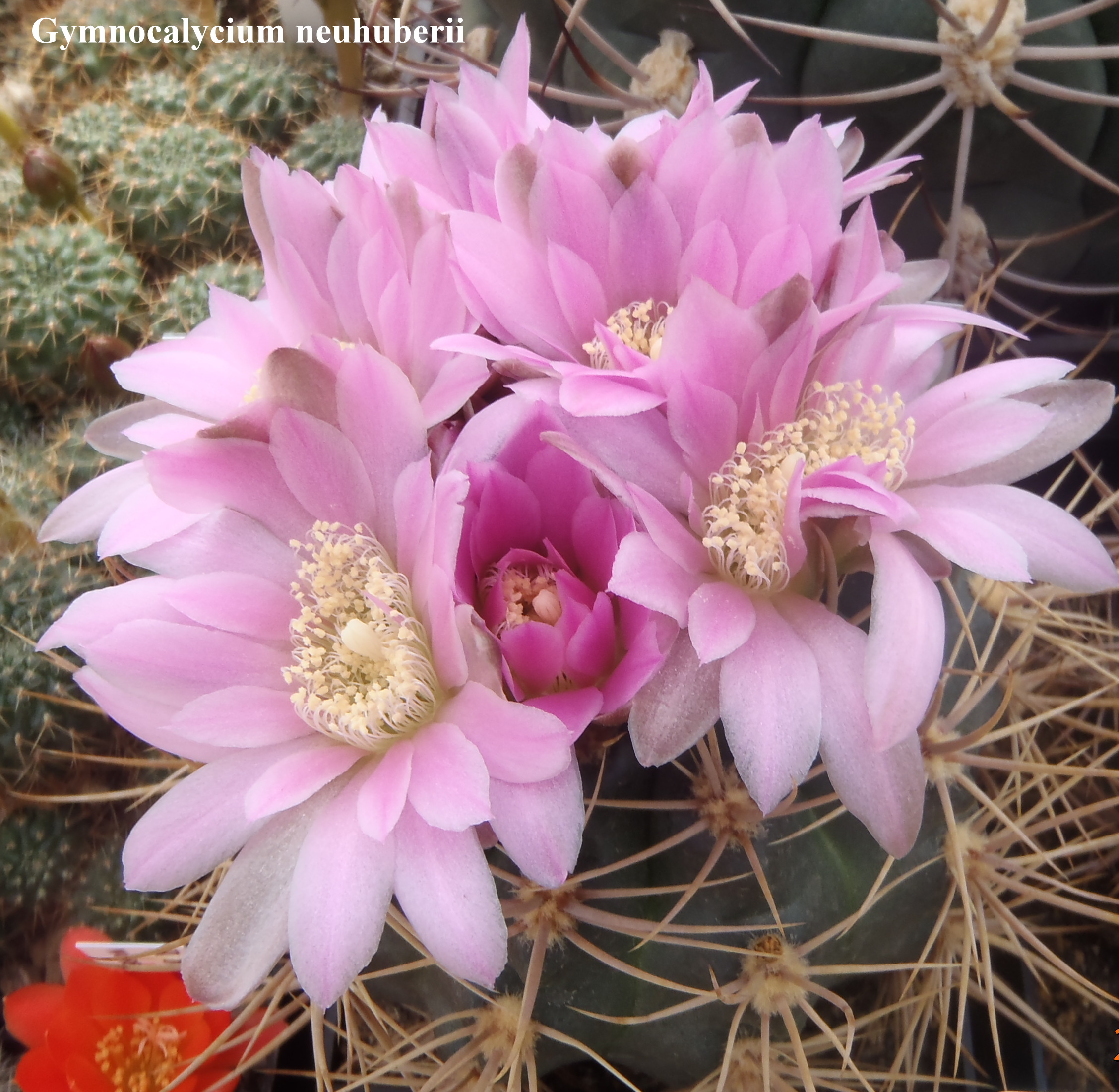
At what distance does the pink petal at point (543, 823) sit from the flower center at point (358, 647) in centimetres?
8

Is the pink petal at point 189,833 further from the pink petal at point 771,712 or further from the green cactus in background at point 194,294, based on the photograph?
the green cactus in background at point 194,294

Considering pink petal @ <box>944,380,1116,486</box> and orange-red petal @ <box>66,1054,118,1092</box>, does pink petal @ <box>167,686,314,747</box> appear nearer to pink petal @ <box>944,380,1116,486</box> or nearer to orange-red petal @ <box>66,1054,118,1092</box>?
pink petal @ <box>944,380,1116,486</box>

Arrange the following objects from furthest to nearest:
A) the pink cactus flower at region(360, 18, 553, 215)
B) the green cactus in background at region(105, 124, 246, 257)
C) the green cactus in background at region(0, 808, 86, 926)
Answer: the green cactus in background at region(105, 124, 246, 257) → the green cactus in background at region(0, 808, 86, 926) → the pink cactus flower at region(360, 18, 553, 215)

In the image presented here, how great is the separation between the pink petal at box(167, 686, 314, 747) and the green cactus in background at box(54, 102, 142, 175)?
3.33 ft

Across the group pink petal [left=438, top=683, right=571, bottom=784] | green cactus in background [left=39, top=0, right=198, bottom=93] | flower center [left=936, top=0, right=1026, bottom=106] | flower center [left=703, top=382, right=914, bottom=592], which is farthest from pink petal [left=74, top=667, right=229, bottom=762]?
green cactus in background [left=39, top=0, right=198, bottom=93]

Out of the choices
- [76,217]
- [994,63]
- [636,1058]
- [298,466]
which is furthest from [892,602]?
[76,217]

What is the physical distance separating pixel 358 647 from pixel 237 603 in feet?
0.17

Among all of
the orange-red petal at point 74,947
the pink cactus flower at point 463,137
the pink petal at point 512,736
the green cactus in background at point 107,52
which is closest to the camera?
the pink petal at point 512,736

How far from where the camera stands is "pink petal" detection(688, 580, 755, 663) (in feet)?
1.04

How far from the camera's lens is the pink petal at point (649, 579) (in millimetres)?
307

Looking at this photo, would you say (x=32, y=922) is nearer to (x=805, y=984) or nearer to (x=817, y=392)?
(x=805, y=984)

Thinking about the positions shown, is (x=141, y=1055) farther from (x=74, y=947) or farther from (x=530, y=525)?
(x=530, y=525)

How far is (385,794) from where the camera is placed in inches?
13.3

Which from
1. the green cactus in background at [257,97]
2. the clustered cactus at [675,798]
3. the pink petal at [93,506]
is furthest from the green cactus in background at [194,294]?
the pink petal at [93,506]
